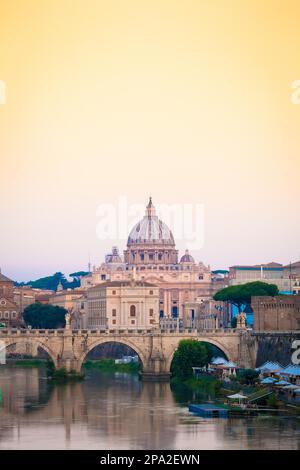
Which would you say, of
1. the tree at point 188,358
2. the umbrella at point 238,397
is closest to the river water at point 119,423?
the umbrella at point 238,397

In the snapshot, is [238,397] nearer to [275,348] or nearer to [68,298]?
[275,348]

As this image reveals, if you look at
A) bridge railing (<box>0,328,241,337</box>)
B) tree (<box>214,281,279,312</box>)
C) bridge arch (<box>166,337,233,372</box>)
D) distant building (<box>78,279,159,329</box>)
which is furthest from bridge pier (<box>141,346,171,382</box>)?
distant building (<box>78,279,159,329</box>)

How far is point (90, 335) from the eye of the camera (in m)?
91.0

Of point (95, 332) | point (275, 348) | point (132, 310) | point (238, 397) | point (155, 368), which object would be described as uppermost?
point (132, 310)

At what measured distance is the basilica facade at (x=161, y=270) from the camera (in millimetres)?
163625

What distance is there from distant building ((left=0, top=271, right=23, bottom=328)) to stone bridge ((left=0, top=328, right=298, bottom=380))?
4738 cm

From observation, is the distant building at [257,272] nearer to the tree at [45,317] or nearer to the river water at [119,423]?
the tree at [45,317]

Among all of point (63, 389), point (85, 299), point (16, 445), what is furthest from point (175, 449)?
point (85, 299)

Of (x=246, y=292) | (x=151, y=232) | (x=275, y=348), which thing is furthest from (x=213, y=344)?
(x=151, y=232)

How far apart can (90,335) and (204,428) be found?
28.8 metres

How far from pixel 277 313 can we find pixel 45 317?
43.1m

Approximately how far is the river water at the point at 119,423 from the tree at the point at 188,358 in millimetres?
3509

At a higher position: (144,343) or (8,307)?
(8,307)

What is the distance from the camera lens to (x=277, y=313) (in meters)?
91.8
